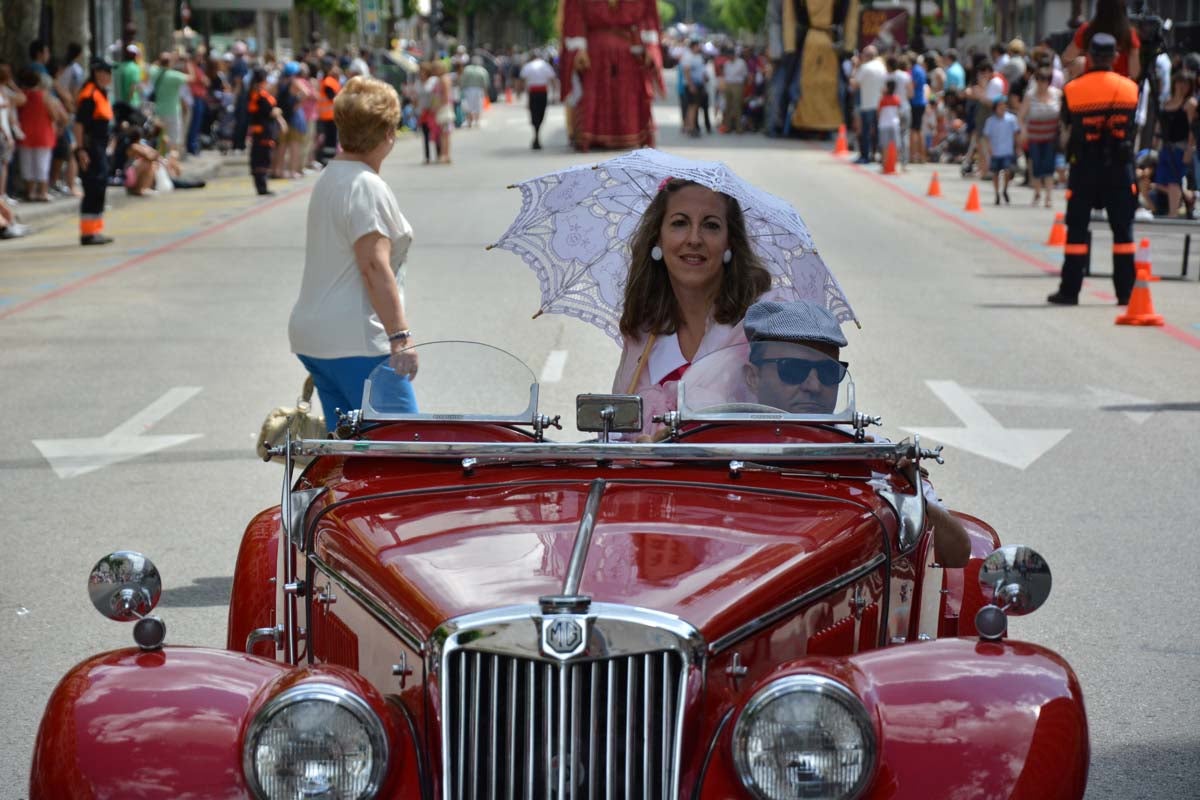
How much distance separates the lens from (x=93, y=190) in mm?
20812

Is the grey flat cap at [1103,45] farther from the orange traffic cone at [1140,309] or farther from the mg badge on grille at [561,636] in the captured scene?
the mg badge on grille at [561,636]

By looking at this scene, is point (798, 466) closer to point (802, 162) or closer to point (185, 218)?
point (185, 218)

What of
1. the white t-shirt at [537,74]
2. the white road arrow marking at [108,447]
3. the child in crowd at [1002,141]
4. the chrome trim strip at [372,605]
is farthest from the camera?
the white t-shirt at [537,74]

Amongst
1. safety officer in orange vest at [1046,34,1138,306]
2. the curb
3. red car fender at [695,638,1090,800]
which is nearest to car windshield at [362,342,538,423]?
red car fender at [695,638,1090,800]

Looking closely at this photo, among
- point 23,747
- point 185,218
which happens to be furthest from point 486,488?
point 185,218

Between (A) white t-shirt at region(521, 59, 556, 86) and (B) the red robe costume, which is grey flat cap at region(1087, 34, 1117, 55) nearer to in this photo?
(B) the red robe costume

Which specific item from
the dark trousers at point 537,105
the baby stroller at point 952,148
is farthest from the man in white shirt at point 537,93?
the baby stroller at point 952,148

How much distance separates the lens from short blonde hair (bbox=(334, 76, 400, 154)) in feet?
22.8

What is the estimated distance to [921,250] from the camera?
20.5 metres

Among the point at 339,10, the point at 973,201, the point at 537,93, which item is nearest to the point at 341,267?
the point at 973,201

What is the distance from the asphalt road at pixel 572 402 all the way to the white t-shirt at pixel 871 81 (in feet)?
27.2

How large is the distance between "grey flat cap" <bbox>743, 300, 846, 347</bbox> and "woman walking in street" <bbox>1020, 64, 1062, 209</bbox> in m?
20.6

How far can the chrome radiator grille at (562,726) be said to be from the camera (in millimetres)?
3428

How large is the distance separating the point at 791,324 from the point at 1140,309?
36.4 ft
